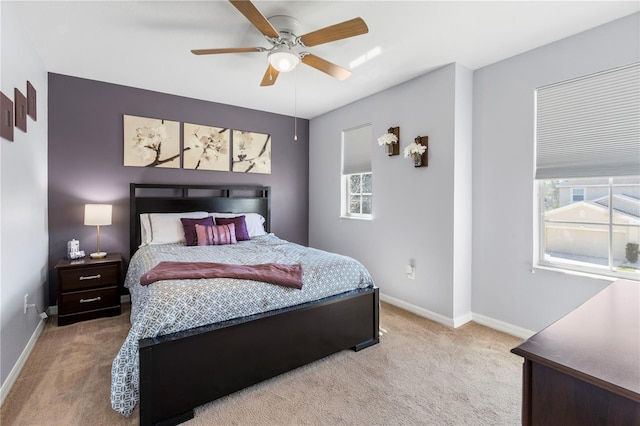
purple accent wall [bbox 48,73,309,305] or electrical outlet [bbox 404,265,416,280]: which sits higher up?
purple accent wall [bbox 48,73,309,305]

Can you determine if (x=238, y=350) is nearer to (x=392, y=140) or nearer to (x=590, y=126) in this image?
(x=392, y=140)

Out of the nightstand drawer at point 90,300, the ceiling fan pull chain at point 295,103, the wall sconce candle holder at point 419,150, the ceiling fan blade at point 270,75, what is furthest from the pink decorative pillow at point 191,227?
the wall sconce candle holder at point 419,150

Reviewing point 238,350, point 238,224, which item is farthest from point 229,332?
point 238,224

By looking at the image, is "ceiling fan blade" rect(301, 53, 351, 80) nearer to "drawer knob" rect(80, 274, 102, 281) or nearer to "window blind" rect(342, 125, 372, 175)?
"window blind" rect(342, 125, 372, 175)

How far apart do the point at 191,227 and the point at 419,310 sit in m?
2.67

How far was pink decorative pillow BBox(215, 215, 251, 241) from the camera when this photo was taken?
376 cm

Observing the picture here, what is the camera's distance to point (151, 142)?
3.83m

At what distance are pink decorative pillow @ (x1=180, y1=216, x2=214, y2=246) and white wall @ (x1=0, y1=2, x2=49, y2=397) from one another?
1262 mm

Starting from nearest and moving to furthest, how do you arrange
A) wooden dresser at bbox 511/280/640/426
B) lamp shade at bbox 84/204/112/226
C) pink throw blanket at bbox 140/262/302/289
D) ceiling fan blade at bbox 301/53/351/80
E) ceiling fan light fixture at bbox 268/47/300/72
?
wooden dresser at bbox 511/280/640/426
pink throw blanket at bbox 140/262/302/289
ceiling fan light fixture at bbox 268/47/300/72
ceiling fan blade at bbox 301/53/351/80
lamp shade at bbox 84/204/112/226

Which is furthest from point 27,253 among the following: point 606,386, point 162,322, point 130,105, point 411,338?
A: point 606,386

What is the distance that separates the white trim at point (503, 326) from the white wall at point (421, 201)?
0.52 feet

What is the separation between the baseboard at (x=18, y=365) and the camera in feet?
6.31

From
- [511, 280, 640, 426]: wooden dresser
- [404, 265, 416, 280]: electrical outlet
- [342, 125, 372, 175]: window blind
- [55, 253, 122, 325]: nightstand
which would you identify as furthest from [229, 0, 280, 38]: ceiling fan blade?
[55, 253, 122, 325]: nightstand

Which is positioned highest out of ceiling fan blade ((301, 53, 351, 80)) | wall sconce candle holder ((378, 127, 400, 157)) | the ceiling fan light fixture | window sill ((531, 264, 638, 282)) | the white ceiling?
the white ceiling
